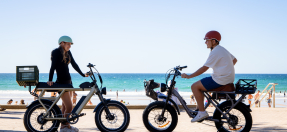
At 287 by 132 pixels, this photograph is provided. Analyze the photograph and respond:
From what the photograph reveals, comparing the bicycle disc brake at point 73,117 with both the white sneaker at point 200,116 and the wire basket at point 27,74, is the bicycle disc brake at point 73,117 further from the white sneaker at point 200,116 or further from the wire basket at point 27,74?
the white sneaker at point 200,116

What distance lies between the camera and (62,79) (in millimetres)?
5203

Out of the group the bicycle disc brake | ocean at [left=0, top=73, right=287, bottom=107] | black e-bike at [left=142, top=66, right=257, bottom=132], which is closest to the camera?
black e-bike at [left=142, top=66, right=257, bottom=132]

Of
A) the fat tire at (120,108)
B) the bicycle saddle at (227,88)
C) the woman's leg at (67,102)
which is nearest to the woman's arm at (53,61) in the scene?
the woman's leg at (67,102)

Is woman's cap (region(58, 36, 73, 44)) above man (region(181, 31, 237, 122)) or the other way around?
above

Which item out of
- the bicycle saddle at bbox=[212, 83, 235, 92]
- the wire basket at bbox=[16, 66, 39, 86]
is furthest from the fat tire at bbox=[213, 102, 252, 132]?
the wire basket at bbox=[16, 66, 39, 86]

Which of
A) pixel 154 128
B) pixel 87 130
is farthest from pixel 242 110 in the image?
pixel 87 130

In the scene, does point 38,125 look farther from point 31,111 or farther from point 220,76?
point 220,76

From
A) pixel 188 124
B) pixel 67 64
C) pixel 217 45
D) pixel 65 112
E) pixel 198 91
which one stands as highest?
pixel 217 45

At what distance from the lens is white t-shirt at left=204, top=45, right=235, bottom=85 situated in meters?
4.69

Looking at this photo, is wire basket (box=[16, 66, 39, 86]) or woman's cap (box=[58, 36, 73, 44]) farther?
woman's cap (box=[58, 36, 73, 44])

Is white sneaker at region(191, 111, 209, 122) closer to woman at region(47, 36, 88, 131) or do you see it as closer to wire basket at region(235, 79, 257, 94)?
wire basket at region(235, 79, 257, 94)

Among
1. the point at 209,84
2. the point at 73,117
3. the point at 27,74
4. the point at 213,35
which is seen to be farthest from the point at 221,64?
the point at 27,74

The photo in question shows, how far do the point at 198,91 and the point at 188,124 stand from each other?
71.6 inches

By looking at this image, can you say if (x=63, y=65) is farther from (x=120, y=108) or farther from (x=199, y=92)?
(x=199, y=92)
